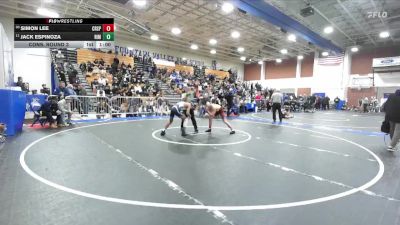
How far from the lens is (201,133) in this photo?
8.50m

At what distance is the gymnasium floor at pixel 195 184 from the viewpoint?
9.16ft

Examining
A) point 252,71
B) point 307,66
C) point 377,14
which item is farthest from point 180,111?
point 252,71

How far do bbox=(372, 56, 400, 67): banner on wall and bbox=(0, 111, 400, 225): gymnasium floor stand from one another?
24.5 meters

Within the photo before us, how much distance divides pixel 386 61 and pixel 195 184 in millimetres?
30014

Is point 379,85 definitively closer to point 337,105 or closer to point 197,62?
point 337,105

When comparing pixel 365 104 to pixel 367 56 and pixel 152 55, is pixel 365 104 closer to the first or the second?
pixel 367 56

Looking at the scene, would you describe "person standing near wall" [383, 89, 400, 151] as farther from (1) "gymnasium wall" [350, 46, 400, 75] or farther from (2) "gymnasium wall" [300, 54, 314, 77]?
(2) "gymnasium wall" [300, 54, 314, 77]

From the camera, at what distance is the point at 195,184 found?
375 centimetres

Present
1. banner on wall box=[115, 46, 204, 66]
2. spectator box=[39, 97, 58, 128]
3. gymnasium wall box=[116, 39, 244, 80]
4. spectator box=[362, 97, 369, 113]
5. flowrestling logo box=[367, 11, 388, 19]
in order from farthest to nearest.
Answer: gymnasium wall box=[116, 39, 244, 80] < spectator box=[362, 97, 369, 113] < banner on wall box=[115, 46, 204, 66] < flowrestling logo box=[367, 11, 388, 19] < spectator box=[39, 97, 58, 128]

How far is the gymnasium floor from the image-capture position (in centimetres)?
279

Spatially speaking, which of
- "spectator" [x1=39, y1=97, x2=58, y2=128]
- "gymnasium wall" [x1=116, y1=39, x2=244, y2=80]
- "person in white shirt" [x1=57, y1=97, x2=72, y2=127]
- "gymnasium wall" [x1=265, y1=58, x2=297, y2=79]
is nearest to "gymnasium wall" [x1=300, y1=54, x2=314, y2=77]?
"gymnasium wall" [x1=265, y1=58, x2=297, y2=79]

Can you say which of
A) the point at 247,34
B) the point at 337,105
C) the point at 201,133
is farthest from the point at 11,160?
the point at 337,105

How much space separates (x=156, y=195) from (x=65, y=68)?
19.3 metres

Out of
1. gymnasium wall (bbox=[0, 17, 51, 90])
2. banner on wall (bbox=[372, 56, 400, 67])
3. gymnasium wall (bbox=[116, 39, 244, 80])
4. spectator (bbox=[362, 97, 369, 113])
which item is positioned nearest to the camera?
gymnasium wall (bbox=[0, 17, 51, 90])
